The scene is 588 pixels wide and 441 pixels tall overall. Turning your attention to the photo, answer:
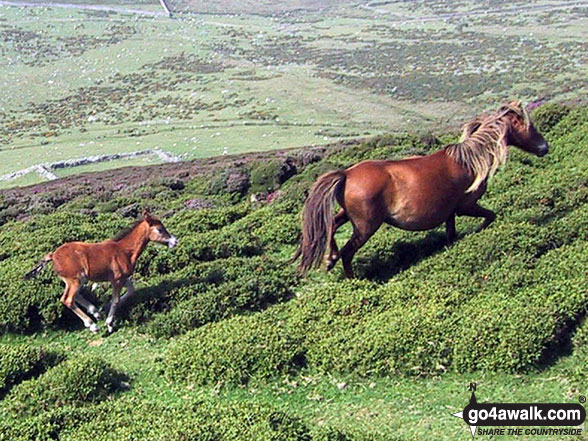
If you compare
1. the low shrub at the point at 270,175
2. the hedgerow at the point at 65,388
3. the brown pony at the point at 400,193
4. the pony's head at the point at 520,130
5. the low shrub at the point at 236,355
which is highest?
the pony's head at the point at 520,130

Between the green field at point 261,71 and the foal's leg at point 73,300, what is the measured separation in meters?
43.1

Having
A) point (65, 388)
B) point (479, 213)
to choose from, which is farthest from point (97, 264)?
point (479, 213)

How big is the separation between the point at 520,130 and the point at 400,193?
8.41 feet

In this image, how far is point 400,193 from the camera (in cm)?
1115

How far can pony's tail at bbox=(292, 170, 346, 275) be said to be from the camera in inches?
434

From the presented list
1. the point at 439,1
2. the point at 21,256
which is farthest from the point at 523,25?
the point at 21,256

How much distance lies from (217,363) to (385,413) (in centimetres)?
249

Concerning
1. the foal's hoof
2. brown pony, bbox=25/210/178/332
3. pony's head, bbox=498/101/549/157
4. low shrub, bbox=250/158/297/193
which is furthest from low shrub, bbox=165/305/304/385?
low shrub, bbox=250/158/297/193

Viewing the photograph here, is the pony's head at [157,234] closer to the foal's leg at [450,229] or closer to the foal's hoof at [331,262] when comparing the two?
the foal's hoof at [331,262]

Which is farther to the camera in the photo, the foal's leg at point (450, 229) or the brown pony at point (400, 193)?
the foal's leg at point (450, 229)

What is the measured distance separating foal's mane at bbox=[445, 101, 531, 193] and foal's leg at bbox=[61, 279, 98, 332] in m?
6.54

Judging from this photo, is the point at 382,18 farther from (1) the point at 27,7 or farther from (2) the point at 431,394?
(2) the point at 431,394

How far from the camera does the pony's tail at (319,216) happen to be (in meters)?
11.0

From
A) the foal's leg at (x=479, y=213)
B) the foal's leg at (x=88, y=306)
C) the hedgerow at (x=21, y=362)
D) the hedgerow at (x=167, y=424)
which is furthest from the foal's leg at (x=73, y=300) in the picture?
the foal's leg at (x=479, y=213)
